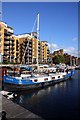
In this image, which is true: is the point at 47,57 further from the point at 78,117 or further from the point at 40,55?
the point at 78,117

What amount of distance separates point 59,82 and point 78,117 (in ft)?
78.1

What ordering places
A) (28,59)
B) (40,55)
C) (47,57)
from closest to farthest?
(28,59)
(40,55)
(47,57)

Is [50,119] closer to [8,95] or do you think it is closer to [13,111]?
[13,111]

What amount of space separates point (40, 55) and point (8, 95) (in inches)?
2727

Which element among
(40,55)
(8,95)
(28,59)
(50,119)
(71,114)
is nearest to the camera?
(50,119)

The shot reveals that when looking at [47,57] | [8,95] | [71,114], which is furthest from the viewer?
[47,57]

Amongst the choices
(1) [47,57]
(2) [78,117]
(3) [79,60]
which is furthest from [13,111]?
(3) [79,60]

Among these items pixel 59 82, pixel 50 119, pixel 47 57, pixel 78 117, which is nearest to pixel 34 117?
pixel 50 119

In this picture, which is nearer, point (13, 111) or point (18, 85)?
point (13, 111)

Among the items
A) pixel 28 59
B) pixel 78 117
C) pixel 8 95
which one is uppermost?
pixel 28 59

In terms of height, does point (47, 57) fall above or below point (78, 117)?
above

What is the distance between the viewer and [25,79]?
99.5ft

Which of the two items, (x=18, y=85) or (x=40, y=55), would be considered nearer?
(x=18, y=85)

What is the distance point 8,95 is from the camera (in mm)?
21109
